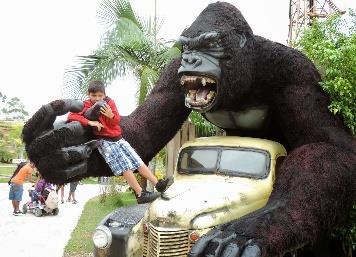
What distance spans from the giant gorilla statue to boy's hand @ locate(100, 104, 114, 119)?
0.21 meters

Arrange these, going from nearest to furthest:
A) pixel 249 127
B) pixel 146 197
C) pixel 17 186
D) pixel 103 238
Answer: pixel 103 238 < pixel 146 197 < pixel 249 127 < pixel 17 186

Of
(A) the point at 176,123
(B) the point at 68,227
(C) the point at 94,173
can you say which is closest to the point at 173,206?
(C) the point at 94,173

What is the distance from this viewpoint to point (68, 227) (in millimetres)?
10797

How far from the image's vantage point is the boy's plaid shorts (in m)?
4.60

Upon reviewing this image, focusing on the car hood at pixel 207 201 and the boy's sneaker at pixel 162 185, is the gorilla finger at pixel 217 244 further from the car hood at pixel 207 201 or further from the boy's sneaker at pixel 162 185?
the boy's sneaker at pixel 162 185

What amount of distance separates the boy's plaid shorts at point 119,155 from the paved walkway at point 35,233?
3.83m

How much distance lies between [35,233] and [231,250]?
7.32 meters

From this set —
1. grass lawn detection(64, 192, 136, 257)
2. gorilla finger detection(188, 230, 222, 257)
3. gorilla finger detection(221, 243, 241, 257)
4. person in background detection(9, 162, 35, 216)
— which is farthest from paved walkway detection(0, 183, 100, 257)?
gorilla finger detection(221, 243, 241, 257)

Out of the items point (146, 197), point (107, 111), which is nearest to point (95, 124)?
point (107, 111)

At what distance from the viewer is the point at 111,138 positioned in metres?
4.66

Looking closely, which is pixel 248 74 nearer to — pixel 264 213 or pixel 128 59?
pixel 264 213

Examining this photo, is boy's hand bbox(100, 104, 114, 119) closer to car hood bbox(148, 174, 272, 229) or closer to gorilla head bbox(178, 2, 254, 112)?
gorilla head bbox(178, 2, 254, 112)

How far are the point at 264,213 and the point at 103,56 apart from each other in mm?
6694

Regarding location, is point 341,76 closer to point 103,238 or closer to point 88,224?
point 103,238
